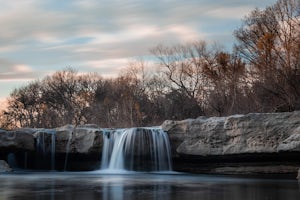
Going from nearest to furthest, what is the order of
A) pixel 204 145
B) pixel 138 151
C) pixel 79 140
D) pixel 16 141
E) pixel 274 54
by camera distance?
pixel 204 145
pixel 138 151
pixel 16 141
pixel 79 140
pixel 274 54

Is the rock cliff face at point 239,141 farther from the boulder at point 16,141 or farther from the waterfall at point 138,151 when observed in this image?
the boulder at point 16,141

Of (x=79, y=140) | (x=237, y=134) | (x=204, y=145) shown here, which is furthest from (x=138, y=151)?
(x=237, y=134)

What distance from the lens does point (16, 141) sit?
2888 centimetres

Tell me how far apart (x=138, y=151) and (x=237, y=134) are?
5.90 meters

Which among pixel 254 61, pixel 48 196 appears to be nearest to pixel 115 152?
pixel 48 196

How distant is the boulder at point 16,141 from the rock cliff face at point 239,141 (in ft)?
26.1

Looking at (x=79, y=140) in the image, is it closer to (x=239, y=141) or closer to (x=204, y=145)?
(x=204, y=145)

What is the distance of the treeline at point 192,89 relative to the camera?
35719 mm

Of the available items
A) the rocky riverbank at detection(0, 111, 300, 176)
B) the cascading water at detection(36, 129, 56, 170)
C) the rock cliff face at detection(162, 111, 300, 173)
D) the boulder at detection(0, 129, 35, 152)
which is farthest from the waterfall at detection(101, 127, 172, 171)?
the boulder at detection(0, 129, 35, 152)

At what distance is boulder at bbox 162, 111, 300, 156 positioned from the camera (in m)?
24.5

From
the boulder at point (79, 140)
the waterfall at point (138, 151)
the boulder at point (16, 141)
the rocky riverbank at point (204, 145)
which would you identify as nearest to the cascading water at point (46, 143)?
the rocky riverbank at point (204, 145)

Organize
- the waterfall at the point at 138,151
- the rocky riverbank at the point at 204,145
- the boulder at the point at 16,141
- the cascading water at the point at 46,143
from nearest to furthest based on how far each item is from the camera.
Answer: the rocky riverbank at the point at 204,145
the waterfall at the point at 138,151
the boulder at the point at 16,141
the cascading water at the point at 46,143

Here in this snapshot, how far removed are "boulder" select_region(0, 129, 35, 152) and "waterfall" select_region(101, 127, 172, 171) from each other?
14.3 ft

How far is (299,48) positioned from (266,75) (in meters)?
3.87
